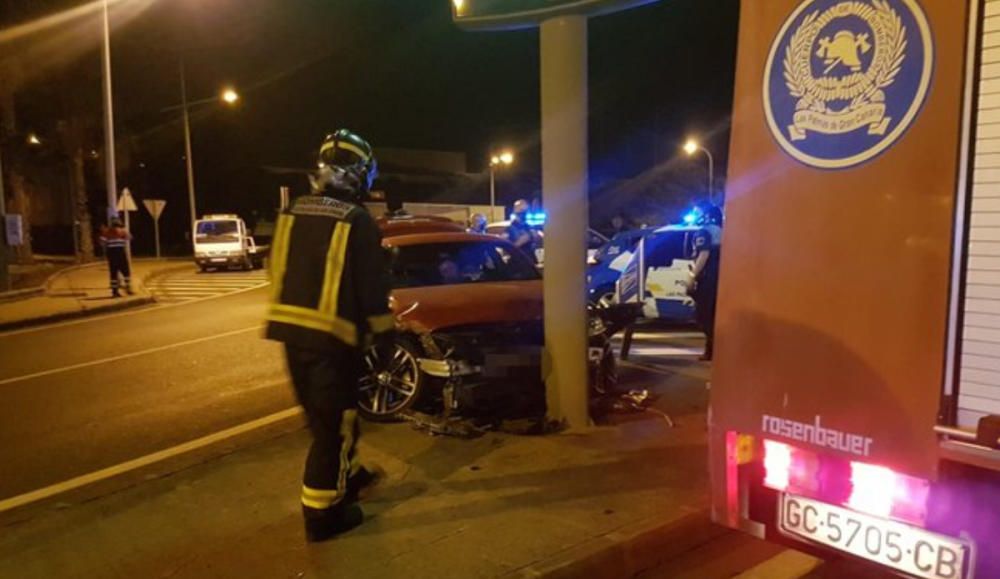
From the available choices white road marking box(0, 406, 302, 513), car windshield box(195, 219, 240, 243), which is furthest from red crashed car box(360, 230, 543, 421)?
car windshield box(195, 219, 240, 243)

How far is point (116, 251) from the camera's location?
59.3ft

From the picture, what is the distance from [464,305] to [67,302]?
14.1 metres

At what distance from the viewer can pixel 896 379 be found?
292 centimetres

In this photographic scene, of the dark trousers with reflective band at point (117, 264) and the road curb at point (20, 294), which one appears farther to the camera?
the road curb at point (20, 294)

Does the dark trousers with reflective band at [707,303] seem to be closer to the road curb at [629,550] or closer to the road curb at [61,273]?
the road curb at [629,550]

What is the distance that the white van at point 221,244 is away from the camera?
28.2 metres

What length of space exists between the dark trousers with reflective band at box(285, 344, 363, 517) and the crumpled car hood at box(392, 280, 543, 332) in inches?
80.2

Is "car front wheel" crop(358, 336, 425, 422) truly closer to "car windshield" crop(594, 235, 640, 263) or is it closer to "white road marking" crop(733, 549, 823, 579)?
"white road marking" crop(733, 549, 823, 579)

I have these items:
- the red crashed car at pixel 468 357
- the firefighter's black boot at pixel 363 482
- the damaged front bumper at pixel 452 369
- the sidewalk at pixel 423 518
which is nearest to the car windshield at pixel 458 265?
the red crashed car at pixel 468 357

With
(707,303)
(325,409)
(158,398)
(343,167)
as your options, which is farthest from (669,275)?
(325,409)

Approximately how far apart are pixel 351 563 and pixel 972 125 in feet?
10.6

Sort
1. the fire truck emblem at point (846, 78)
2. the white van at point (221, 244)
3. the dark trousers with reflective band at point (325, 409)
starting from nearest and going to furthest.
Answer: the fire truck emblem at point (846, 78), the dark trousers with reflective band at point (325, 409), the white van at point (221, 244)

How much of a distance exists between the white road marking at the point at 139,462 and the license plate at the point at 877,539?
4.53m

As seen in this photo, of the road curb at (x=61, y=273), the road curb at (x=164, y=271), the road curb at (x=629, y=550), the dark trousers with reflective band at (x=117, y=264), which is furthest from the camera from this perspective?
the road curb at (x=164, y=271)
